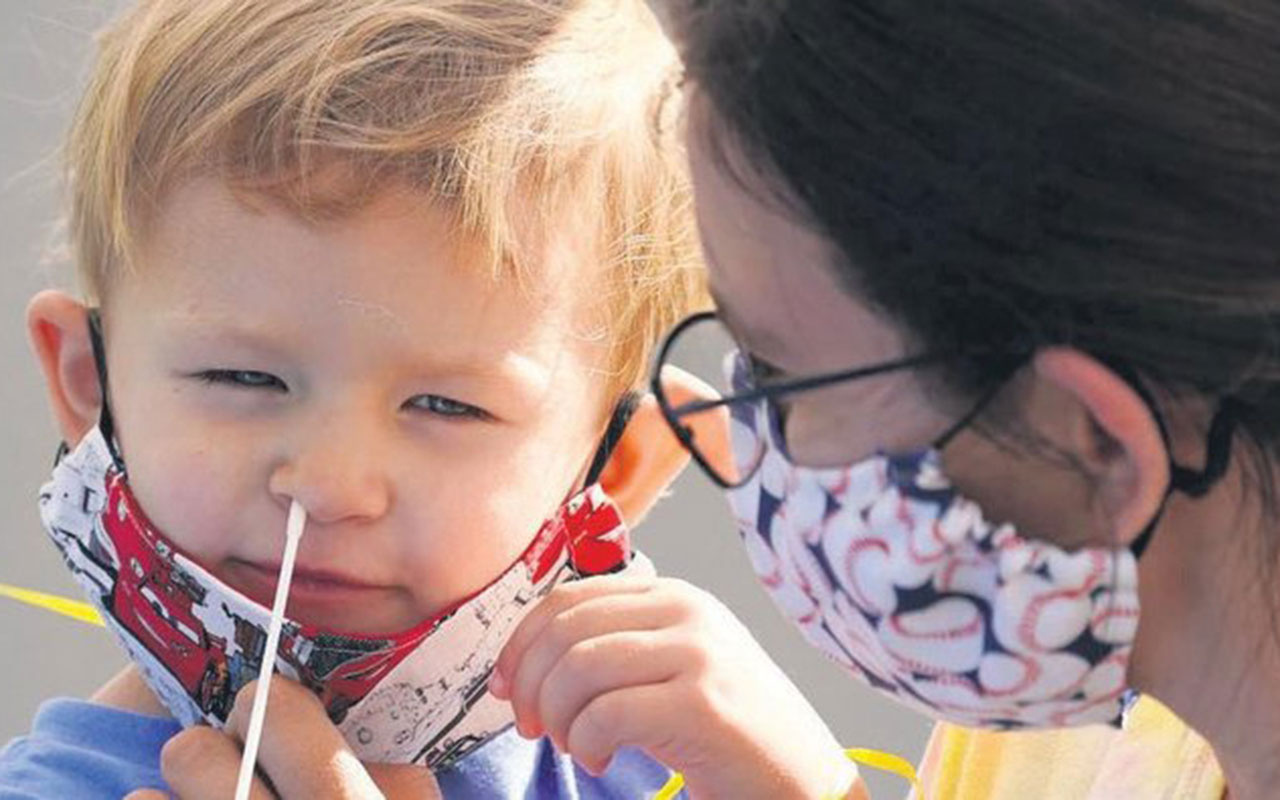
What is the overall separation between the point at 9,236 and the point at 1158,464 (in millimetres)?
2147

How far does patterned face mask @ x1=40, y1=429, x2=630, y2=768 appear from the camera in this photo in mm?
1842

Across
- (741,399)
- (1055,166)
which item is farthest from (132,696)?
(1055,166)

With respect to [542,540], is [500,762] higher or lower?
lower

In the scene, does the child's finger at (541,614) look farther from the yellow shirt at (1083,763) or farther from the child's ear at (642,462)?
the yellow shirt at (1083,763)

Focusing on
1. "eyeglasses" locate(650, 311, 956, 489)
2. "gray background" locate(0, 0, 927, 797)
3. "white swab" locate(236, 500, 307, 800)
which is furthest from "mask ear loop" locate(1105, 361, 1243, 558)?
"gray background" locate(0, 0, 927, 797)

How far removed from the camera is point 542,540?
6.35 ft

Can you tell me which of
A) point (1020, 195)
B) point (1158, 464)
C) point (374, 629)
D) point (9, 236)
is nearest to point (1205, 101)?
point (1020, 195)

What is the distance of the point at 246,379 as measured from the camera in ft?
6.00

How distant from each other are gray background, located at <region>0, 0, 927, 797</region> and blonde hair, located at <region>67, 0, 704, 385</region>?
120 centimetres

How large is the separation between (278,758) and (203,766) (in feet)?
0.19

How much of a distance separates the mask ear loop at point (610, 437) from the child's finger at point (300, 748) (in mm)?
321

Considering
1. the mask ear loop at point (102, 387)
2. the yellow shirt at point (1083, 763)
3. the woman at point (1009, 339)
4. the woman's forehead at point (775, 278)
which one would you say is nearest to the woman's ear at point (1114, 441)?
the woman at point (1009, 339)

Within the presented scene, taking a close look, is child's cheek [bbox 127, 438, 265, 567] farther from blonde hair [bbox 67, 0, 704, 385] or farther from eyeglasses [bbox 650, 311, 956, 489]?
eyeglasses [bbox 650, 311, 956, 489]

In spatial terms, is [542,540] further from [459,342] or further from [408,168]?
[408,168]
